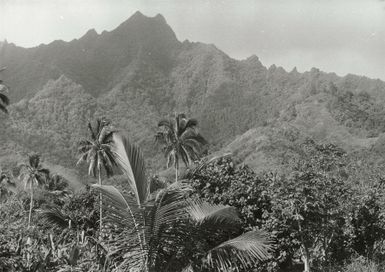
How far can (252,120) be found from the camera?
160 metres

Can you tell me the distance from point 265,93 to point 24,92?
289 feet

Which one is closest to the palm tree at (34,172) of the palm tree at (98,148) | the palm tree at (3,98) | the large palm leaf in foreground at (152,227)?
the palm tree at (98,148)

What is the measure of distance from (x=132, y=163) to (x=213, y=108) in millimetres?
168477

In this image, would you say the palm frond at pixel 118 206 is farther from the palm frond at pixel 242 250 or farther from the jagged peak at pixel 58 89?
the jagged peak at pixel 58 89

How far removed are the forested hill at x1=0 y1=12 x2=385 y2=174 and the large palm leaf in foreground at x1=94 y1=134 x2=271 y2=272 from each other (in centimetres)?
7974

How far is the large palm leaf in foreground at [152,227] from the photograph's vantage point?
19.8 ft

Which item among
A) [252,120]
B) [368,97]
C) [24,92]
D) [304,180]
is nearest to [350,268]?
[304,180]

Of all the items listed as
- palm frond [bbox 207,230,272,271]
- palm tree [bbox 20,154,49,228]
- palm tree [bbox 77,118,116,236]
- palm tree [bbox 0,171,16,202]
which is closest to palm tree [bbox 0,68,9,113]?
palm tree [bbox 77,118,116,236]

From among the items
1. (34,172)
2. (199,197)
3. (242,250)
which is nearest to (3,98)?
(34,172)

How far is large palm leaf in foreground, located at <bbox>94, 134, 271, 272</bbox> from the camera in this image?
19.8 ft

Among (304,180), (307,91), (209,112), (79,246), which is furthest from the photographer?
(209,112)

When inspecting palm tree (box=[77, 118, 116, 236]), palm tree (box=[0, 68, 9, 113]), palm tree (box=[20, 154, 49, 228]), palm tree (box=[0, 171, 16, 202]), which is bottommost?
palm tree (box=[0, 171, 16, 202])

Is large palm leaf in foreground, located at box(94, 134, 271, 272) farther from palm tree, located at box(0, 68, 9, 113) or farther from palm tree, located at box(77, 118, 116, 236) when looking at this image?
palm tree, located at box(77, 118, 116, 236)

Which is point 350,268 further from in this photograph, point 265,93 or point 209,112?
point 265,93
